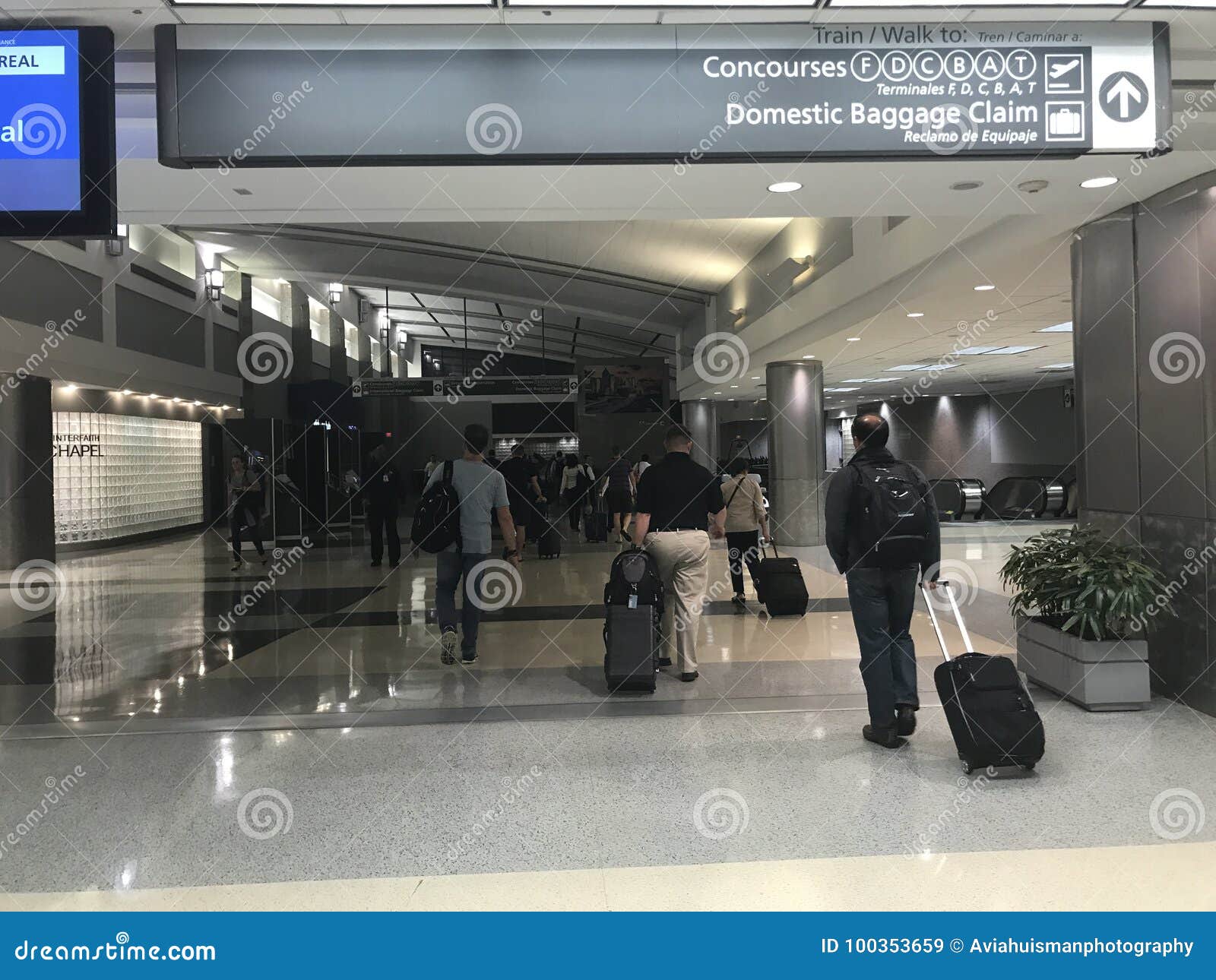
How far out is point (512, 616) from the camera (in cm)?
835

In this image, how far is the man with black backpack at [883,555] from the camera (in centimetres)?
425

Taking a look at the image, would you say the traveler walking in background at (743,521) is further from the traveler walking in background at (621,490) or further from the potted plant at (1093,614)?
the potted plant at (1093,614)

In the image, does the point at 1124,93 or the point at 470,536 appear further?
the point at 470,536

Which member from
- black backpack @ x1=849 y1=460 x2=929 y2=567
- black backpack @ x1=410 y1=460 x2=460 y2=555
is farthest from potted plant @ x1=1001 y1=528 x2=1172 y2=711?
black backpack @ x1=410 y1=460 x2=460 y2=555

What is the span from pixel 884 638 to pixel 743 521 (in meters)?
4.08

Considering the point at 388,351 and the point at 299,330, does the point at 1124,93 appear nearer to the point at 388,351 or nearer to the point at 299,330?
the point at 299,330

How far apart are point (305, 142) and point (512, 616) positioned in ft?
18.4

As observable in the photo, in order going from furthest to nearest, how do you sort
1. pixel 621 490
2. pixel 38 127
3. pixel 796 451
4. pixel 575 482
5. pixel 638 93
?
1. pixel 575 482
2. pixel 796 451
3. pixel 621 490
4. pixel 638 93
5. pixel 38 127

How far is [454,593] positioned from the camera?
630 centimetres

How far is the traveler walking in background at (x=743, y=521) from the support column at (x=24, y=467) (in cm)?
963

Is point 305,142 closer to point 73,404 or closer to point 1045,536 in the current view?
point 1045,536

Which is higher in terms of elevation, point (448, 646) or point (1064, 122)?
point (1064, 122)

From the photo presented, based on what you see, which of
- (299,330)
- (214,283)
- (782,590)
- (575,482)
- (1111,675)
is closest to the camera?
(1111,675)

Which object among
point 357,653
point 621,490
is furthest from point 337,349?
point 357,653
